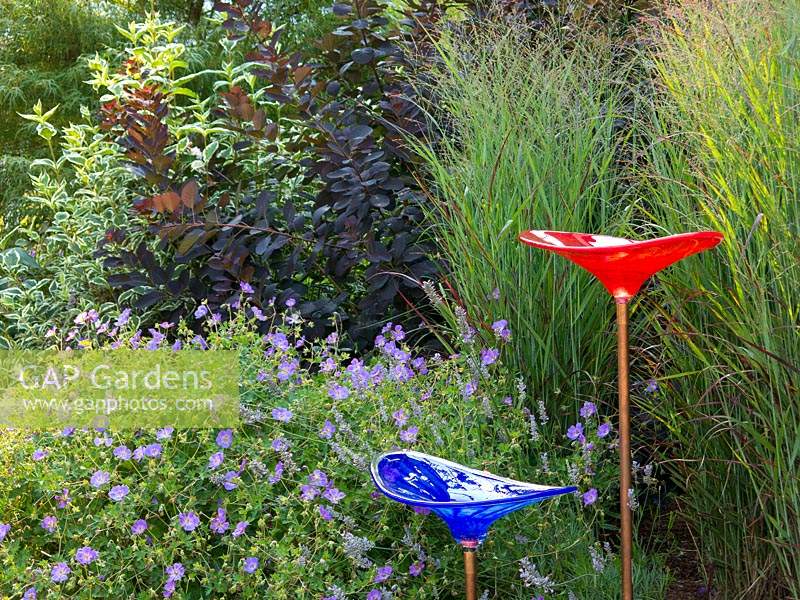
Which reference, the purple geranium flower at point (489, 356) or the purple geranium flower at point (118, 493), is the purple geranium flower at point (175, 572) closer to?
the purple geranium flower at point (118, 493)

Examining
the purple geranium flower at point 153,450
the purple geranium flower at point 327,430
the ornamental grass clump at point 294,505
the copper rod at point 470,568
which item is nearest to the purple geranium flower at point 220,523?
the ornamental grass clump at point 294,505

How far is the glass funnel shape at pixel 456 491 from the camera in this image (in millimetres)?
1586

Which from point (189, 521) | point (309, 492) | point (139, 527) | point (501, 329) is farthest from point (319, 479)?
point (501, 329)

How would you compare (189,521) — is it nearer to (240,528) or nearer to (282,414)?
(240,528)

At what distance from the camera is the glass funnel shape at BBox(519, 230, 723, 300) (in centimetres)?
174

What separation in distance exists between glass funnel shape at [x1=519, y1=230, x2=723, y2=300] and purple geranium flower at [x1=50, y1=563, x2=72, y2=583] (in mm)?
1238

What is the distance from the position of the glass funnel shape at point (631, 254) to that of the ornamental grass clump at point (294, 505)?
0.55 metres

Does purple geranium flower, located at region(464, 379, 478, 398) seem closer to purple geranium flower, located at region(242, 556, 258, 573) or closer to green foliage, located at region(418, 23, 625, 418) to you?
green foliage, located at region(418, 23, 625, 418)

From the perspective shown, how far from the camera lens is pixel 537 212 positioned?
264cm

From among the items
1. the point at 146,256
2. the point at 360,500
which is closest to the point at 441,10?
the point at 146,256

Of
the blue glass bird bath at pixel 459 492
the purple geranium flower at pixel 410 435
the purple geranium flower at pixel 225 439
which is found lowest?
the purple geranium flower at pixel 410 435

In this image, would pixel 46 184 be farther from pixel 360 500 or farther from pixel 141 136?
pixel 360 500

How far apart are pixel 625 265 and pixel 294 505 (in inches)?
38.8

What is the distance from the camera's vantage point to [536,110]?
9.04 feet
